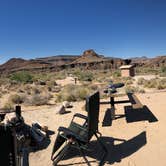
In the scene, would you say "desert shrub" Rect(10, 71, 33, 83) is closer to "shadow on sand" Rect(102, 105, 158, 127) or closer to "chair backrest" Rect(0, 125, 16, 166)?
"shadow on sand" Rect(102, 105, 158, 127)

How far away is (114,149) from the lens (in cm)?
538

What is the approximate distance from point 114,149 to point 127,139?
2.06 ft

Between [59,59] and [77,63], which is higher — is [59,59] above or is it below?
above

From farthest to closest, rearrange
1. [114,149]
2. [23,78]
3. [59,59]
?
[59,59] < [23,78] < [114,149]

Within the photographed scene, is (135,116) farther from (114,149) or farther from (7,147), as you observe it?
(7,147)

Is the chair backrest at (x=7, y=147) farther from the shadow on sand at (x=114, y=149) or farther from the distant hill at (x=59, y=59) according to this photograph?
the distant hill at (x=59, y=59)

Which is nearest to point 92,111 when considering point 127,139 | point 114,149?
point 114,149

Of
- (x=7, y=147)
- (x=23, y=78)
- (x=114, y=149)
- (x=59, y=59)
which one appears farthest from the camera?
(x=59, y=59)

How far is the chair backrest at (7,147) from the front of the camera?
→ 6.93ft

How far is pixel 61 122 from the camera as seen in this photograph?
7.93 m

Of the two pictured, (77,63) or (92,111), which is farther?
(77,63)

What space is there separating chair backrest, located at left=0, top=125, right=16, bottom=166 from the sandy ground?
2.88m

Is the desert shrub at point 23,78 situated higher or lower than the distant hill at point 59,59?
lower

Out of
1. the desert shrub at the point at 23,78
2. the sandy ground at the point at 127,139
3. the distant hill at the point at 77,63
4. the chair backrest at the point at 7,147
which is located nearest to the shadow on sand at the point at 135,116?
the sandy ground at the point at 127,139
